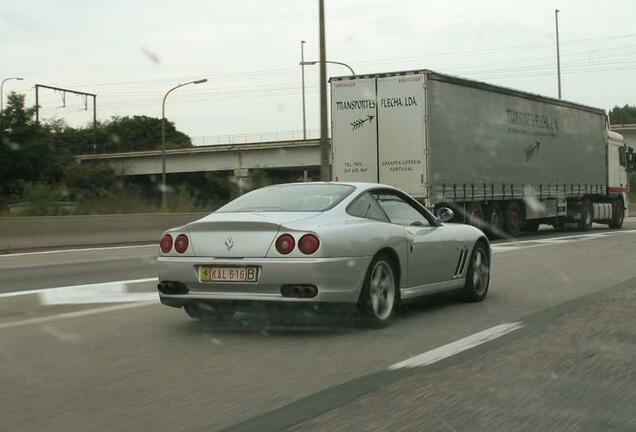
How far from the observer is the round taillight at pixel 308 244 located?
6512 mm

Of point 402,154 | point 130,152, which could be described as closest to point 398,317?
point 402,154

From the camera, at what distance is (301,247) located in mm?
6527

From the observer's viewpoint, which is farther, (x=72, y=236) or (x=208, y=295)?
(x=72, y=236)

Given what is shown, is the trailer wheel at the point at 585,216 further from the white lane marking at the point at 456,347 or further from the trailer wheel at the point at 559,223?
the white lane marking at the point at 456,347

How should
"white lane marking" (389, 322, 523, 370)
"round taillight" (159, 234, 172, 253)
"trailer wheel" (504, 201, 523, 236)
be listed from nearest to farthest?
"white lane marking" (389, 322, 523, 370) < "round taillight" (159, 234, 172, 253) < "trailer wheel" (504, 201, 523, 236)

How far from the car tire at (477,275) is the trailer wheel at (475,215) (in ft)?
38.2

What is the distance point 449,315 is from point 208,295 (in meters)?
2.67

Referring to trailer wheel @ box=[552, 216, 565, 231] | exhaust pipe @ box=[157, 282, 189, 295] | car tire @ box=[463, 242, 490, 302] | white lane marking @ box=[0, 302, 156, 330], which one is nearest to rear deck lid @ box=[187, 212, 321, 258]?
exhaust pipe @ box=[157, 282, 189, 295]

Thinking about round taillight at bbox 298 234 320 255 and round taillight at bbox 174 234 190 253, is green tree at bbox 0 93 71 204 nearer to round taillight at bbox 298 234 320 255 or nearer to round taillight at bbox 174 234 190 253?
round taillight at bbox 174 234 190 253

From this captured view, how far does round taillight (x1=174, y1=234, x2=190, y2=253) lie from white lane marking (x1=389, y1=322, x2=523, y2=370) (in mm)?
2247

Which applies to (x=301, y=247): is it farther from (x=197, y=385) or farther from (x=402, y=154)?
(x=402, y=154)

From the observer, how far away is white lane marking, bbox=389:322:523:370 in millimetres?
5793

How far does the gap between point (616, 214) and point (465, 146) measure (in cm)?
1189

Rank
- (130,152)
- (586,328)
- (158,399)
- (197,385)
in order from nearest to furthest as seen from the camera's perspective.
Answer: (158,399) < (197,385) < (586,328) < (130,152)
